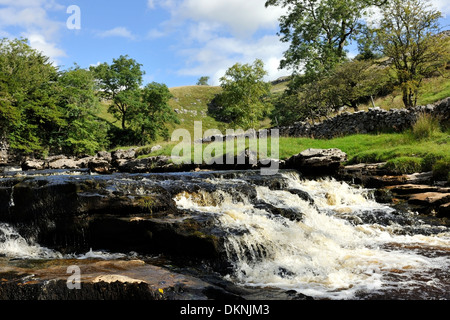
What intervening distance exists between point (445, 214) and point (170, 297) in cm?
893

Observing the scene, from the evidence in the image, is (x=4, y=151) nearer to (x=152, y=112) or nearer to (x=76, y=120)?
→ (x=76, y=120)

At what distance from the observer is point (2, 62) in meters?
33.1

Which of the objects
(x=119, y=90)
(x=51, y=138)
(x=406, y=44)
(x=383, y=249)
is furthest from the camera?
(x=119, y=90)

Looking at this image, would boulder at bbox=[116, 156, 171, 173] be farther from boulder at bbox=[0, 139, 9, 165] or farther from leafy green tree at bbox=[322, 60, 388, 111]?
boulder at bbox=[0, 139, 9, 165]

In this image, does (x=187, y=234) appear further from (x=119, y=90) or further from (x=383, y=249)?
(x=119, y=90)

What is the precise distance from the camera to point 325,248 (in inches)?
254

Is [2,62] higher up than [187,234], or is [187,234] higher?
[2,62]

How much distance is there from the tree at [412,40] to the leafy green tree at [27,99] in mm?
34608

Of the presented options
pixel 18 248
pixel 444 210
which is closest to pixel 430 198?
pixel 444 210

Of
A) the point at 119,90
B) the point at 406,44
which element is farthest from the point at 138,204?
the point at 119,90

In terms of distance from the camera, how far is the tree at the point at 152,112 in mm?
45688

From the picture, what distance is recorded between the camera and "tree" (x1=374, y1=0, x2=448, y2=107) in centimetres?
1915

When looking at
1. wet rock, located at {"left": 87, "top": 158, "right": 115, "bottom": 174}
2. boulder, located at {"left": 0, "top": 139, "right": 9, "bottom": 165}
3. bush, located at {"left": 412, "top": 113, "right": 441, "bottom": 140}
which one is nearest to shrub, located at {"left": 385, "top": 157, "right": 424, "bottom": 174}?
bush, located at {"left": 412, "top": 113, "right": 441, "bottom": 140}

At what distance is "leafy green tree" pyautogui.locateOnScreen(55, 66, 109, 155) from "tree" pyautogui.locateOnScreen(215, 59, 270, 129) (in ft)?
64.8
